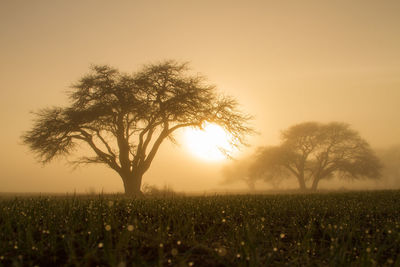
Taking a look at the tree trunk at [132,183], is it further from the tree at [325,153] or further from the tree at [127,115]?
the tree at [325,153]

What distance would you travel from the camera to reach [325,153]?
→ 4006 cm

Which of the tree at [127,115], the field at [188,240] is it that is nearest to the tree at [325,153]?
the tree at [127,115]

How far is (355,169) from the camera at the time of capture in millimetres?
37375

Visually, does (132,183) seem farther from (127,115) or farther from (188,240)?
(188,240)

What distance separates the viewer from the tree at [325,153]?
124 ft

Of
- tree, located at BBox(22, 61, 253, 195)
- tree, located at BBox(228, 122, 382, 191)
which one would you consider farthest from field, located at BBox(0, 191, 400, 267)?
tree, located at BBox(228, 122, 382, 191)

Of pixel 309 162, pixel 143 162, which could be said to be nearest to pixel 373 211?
pixel 143 162

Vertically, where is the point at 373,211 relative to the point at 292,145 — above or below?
below

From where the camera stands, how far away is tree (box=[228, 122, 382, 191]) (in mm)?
37875

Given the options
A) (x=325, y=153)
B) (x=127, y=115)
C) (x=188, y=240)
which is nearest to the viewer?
(x=188, y=240)

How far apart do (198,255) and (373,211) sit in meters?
5.73

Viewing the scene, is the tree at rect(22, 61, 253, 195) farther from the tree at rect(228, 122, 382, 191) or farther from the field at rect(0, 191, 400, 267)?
the tree at rect(228, 122, 382, 191)

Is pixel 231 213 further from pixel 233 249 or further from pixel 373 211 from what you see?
pixel 373 211

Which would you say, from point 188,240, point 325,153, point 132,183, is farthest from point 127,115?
point 325,153
